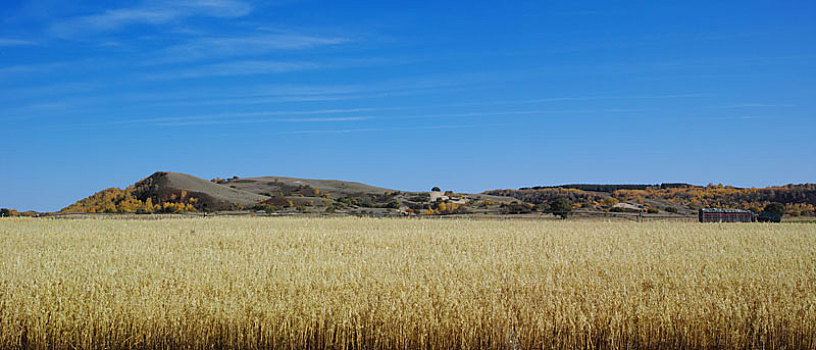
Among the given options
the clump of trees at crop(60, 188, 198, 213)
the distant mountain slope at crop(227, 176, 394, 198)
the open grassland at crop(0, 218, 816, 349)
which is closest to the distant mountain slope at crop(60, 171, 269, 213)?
the clump of trees at crop(60, 188, 198, 213)

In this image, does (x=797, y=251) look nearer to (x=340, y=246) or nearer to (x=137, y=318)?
(x=340, y=246)

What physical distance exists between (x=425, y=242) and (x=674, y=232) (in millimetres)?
8544

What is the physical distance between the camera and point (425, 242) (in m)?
16.4

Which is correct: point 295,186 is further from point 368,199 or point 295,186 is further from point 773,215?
point 773,215

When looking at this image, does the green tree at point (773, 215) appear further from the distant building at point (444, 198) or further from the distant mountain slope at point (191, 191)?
the distant mountain slope at point (191, 191)

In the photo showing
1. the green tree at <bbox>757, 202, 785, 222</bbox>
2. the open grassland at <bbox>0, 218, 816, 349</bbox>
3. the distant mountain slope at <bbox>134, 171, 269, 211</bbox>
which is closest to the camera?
the open grassland at <bbox>0, 218, 816, 349</bbox>

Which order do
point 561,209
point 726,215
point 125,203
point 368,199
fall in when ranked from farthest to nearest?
point 368,199
point 125,203
point 561,209
point 726,215

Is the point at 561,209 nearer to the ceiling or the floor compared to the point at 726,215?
nearer to the ceiling

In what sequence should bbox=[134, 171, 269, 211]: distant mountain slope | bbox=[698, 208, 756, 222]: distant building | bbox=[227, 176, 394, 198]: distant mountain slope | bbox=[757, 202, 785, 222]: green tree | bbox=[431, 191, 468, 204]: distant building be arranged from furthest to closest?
bbox=[227, 176, 394, 198]: distant mountain slope < bbox=[431, 191, 468, 204]: distant building < bbox=[134, 171, 269, 211]: distant mountain slope < bbox=[757, 202, 785, 222]: green tree < bbox=[698, 208, 756, 222]: distant building

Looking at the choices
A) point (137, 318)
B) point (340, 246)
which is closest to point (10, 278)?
point (137, 318)

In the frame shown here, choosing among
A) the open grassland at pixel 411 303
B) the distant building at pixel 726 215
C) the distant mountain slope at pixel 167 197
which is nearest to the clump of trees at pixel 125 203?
the distant mountain slope at pixel 167 197

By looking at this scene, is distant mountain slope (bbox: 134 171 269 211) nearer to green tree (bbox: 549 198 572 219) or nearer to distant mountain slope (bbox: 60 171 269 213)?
distant mountain slope (bbox: 60 171 269 213)

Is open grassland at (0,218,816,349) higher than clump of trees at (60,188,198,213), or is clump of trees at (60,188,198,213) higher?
clump of trees at (60,188,198,213)

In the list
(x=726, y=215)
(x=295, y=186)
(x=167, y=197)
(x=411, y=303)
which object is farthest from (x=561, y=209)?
(x=295, y=186)
